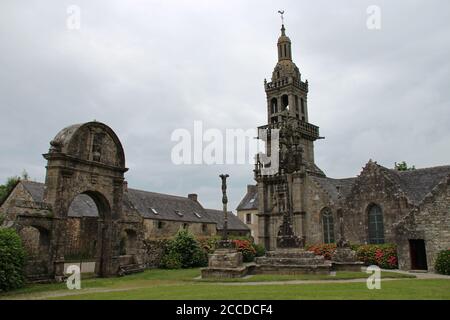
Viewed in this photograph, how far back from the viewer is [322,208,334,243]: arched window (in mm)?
30284

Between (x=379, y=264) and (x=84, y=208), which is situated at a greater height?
(x=84, y=208)

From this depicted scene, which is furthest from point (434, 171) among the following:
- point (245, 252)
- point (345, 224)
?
point (245, 252)

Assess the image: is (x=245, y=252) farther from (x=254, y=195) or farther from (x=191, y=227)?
(x=254, y=195)

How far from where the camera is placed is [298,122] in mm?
39844

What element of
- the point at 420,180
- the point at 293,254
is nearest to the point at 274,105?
the point at 420,180

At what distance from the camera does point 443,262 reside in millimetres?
17750

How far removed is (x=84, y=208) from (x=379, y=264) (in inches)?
1045

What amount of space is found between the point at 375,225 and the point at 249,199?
29.3 metres

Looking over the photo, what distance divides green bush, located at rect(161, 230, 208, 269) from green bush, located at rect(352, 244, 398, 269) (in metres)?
10.8

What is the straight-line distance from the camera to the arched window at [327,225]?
30.3 metres

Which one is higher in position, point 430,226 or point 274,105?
point 274,105

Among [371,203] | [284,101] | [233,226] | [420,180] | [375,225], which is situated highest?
[284,101]

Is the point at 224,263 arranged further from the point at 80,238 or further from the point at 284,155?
the point at 80,238

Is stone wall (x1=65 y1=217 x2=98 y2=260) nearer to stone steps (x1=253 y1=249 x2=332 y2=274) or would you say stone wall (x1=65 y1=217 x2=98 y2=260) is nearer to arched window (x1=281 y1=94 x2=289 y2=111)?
stone steps (x1=253 y1=249 x2=332 y2=274)
